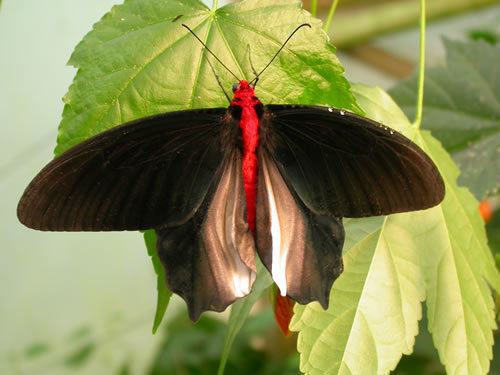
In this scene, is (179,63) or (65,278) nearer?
(179,63)

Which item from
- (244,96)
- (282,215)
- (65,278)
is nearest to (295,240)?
(282,215)

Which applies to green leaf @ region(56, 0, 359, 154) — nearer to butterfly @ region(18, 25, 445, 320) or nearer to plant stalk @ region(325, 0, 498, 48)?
butterfly @ region(18, 25, 445, 320)

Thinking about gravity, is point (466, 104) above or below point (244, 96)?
below

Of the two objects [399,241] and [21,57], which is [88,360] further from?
[399,241]

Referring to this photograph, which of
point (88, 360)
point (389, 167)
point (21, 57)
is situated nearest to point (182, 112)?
point (389, 167)

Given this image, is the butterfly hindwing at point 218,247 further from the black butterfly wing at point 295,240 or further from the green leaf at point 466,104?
the green leaf at point 466,104

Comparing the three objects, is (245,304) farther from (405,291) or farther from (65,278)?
(65,278)

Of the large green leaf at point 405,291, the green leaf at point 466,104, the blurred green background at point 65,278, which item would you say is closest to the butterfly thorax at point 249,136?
the large green leaf at point 405,291

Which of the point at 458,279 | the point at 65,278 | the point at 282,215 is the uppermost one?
the point at 282,215
